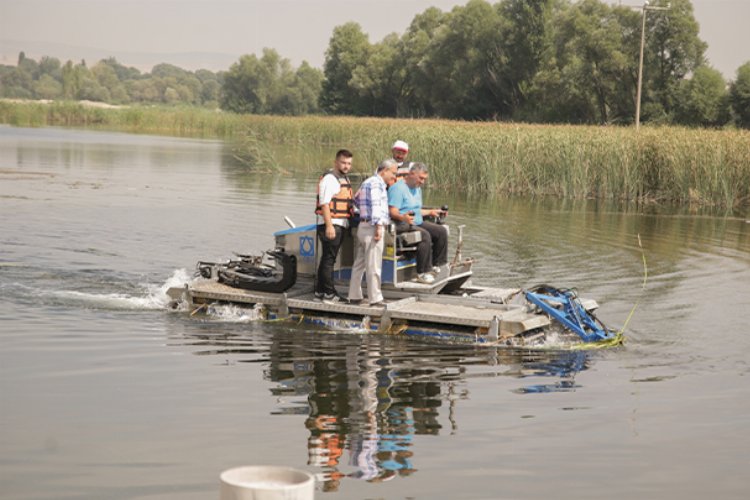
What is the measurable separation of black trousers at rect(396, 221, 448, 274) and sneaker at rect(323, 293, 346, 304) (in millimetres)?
1035

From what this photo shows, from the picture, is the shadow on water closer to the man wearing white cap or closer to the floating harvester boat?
the floating harvester boat

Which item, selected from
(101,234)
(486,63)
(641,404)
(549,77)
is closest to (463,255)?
(101,234)

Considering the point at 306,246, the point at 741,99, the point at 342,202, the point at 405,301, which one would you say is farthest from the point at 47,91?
the point at 405,301

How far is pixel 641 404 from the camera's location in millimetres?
9359

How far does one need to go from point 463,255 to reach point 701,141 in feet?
39.9

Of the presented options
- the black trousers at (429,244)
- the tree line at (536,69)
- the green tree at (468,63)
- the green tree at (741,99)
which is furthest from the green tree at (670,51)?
the black trousers at (429,244)

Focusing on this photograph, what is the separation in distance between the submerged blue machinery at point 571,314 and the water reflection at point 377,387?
34cm

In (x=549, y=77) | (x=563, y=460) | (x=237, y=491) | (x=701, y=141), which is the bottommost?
(x=563, y=460)

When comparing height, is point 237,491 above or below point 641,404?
above

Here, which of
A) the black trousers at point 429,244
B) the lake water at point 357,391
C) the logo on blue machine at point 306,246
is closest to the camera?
the lake water at point 357,391

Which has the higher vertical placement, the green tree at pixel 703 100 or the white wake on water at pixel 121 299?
the green tree at pixel 703 100

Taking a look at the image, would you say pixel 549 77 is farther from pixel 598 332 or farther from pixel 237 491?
pixel 237 491

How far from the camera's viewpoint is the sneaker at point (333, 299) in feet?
40.1

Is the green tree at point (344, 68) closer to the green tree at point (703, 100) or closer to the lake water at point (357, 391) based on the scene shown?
the green tree at point (703, 100)
